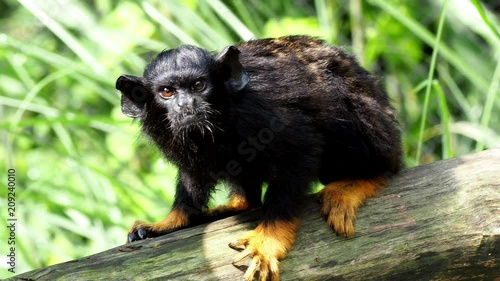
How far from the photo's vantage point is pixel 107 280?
3.47 metres

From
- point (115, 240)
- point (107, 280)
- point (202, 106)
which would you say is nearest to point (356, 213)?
point (202, 106)

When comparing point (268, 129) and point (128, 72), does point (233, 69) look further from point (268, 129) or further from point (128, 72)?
point (128, 72)

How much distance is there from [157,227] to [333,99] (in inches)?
54.9

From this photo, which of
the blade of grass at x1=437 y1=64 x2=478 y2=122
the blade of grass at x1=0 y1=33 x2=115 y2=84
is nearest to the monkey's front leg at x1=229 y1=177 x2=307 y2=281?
the blade of grass at x1=0 y1=33 x2=115 y2=84

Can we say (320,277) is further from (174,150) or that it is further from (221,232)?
(174,150)

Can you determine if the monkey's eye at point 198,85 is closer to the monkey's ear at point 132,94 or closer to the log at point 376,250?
the monkey's ear at point 132,94

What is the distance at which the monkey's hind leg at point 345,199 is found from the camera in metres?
3.73

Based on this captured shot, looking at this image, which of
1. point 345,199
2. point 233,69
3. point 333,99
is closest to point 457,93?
point 333,99

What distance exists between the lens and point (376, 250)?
3576 millimetres

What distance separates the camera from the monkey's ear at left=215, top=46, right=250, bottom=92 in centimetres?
397

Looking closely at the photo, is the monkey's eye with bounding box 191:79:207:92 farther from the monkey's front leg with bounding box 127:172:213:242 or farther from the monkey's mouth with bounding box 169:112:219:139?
the monkey's front leg with bounding box 127:172:213:242

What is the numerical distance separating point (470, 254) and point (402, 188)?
63 cm

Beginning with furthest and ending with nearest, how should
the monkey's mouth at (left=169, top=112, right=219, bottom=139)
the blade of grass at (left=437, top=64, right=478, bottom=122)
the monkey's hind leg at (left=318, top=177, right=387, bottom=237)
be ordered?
the blade of grass at (left=437, top=64, right=478, bottom=122), the monkey's mouth at (left=169, top=112, right=219, bottom=139), the monkey's hind leg at (left=318, top=177, right=387, bottom=237)

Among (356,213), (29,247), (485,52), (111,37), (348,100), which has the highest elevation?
(111,37)
